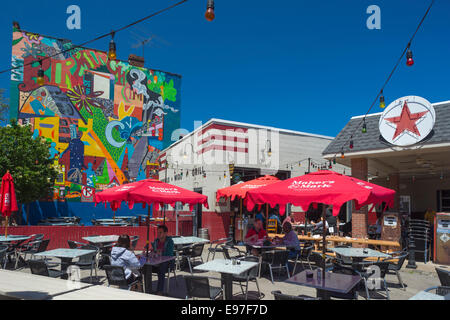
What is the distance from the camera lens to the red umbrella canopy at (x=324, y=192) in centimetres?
525

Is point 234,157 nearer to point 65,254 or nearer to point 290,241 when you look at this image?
point 290,241

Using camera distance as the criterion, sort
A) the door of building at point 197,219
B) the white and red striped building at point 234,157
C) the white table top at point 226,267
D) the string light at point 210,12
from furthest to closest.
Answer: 1. the door of building at point 197,219
2. the white and red striped building at point 234,157
3. the white table top at point 226,267
4. the string light at point 210,12

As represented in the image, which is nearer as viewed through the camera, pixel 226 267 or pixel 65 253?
pixel 226 267

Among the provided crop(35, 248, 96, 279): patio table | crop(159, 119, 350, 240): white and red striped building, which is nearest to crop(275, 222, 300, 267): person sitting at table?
crop(35, 248, 96, 279): patio table

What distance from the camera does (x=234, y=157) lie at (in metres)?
17.3

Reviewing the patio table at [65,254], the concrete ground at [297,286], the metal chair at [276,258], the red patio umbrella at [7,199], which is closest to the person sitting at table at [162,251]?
the concrete ground at [297,286]

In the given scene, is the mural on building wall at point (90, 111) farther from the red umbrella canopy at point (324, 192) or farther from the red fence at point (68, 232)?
the red umbrella canopy at point (324, 192)

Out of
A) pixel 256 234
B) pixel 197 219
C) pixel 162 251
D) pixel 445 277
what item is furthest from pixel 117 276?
pixel 197 219

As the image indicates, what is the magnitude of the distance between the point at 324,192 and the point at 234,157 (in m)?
12.0

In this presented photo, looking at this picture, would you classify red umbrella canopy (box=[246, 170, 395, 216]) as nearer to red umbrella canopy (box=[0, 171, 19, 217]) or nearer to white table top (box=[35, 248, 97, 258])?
white table top (box=[35, 248, 97, 258])

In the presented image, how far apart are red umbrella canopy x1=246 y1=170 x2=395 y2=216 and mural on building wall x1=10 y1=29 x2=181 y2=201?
783 inches

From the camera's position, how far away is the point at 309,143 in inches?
778

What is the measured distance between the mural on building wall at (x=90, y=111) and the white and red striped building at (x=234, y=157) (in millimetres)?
6864
